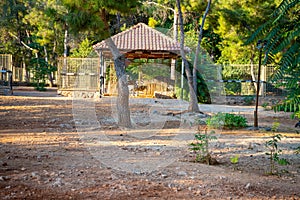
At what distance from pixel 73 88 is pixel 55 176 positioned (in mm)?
17096

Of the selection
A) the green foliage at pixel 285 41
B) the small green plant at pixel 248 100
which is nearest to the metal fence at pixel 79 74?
the small green plant at pixel 248 100

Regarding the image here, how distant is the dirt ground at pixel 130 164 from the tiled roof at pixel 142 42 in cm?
986

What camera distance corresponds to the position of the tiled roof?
63.1ft

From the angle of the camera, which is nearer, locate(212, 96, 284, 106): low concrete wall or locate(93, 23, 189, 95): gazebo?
locate(93, 23, 189, 95): gazebo

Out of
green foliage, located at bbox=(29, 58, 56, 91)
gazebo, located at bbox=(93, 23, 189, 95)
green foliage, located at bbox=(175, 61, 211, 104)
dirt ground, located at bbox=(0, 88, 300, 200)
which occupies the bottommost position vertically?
dirt ground, located at bbox=(0, 88, 300, 200)

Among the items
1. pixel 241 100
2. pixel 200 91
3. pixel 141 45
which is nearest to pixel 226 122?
pixel 141 45

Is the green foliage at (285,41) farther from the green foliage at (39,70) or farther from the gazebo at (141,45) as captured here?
the green foliage at (39,70)

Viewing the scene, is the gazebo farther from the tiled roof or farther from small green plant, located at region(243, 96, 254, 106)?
small green plant, located at region(243, 96, 254, 106)

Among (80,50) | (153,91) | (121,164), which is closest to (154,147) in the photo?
(121,164)

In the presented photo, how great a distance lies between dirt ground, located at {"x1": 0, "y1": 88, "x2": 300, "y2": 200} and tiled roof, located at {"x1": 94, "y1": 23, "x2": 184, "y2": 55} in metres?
9.86

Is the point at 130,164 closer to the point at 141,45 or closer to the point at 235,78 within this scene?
the point at 141,45

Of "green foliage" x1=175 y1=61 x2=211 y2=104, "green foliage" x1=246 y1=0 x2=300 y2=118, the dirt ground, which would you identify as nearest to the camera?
"green foliage" x1=246 y1=0 x2=300 y2=118

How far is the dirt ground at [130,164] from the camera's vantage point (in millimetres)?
4262

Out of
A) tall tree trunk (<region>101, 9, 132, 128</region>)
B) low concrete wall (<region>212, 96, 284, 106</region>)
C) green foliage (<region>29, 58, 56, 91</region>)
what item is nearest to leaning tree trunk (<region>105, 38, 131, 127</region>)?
tall tree trunk (<region>101, 9, 132, 128</region>)
